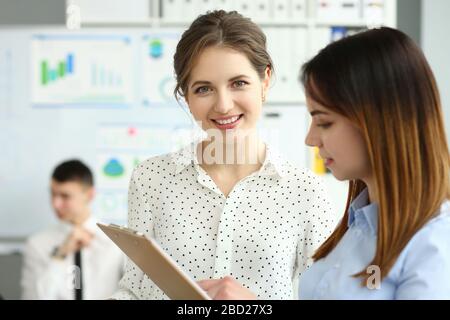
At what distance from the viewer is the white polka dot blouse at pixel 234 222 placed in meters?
1.83

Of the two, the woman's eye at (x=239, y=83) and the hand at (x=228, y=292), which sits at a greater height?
the woman's eye at (x=239, y=83)

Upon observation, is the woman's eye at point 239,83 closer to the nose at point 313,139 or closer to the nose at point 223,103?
the nose at point 223,103

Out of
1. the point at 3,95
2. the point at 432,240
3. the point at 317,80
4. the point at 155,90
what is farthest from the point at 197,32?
the point at 3,95

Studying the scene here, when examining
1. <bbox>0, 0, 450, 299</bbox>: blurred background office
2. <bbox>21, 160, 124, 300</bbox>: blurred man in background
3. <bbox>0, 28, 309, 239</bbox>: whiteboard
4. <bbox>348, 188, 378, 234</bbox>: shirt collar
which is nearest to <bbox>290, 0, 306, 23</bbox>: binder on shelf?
<bbox>0, 0, 450, 299</bbox>: blurred background office

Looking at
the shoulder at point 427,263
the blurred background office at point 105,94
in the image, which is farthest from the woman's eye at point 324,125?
the blurred background office at point 105,94

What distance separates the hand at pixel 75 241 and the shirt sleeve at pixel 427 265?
3.01 metres

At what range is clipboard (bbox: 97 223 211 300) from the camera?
1.25 metres

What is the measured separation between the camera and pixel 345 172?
128 centimetres

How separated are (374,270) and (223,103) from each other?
74 cm

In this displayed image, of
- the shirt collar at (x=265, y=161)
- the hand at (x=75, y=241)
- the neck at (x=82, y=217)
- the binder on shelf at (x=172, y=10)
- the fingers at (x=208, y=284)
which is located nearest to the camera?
the fingers at (x=208, y=284)

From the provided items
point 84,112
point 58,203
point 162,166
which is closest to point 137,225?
point 162,166

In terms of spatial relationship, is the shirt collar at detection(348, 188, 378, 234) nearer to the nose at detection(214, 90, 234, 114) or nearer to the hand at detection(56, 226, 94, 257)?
the nose at detection(214, 90, 234, 114)

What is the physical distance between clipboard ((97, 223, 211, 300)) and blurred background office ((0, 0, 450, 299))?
2.98 m
